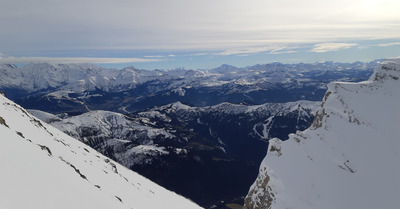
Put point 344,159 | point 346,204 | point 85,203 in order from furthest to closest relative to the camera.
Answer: point 344,159
point 346,204
point 85,203

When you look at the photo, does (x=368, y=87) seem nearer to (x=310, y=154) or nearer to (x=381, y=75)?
(x=381, y=75)

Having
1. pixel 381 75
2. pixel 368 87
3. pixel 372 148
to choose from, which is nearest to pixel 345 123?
pixel 372 148

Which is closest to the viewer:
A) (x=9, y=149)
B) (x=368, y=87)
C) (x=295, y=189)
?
(x=9, y=149)

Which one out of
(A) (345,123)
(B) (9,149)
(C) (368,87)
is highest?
(B) (9,149)

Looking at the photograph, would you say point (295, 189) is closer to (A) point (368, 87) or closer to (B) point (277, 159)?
(B) point (277, 159)

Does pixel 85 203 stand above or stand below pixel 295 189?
above

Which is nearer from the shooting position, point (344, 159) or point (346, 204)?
point (346, 204)
